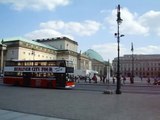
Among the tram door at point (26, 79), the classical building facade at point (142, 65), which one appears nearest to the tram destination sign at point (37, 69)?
the tram door at point (26, 79)

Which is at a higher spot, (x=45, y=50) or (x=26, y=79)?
(x=45, y=50)

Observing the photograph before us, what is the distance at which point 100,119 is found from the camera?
37.7 feet

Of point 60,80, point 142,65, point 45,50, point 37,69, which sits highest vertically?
point 45,50

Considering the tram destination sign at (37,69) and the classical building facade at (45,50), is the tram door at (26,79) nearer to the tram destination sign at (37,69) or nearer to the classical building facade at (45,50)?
the tram destination sign at (37,69)

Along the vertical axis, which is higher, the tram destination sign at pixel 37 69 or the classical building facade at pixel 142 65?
the classical building facade at pixel 142 65

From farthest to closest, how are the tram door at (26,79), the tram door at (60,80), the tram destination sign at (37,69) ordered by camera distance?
the tram door at (26,79) < the tram destination sign at (37,69) < the tram door at (60,80)

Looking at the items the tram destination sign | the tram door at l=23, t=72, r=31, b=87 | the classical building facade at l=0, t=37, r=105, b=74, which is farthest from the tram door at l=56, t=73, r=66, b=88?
the classical building facade at l=0, t=37, r=105, b=74

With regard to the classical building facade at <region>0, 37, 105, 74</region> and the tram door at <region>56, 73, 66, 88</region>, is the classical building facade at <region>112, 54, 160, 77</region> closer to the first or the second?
the classical building facade at <region>0, 37, 105, 74</region>

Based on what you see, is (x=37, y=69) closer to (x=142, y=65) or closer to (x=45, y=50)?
(x=45, y=50)

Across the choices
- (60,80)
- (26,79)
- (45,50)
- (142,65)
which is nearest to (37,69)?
(26,79)

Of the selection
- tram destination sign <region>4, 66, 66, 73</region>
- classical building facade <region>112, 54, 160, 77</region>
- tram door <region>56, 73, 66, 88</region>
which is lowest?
tram door <region>56, 73, 66, 88</region>

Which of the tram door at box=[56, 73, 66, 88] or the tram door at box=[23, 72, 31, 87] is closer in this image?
the tram door at box=[56, 73, 66, 88]

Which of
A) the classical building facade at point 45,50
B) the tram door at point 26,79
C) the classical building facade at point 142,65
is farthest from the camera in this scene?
the classical building facade at point 142,65

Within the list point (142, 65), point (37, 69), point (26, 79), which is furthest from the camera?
point (142, 65)
